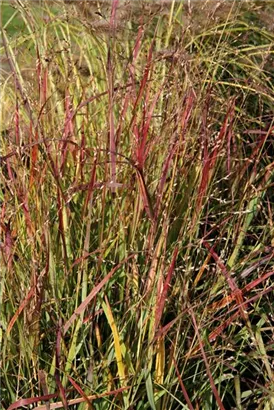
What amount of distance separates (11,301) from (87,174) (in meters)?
0.72

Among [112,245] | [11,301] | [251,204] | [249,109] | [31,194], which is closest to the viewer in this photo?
[11,301]

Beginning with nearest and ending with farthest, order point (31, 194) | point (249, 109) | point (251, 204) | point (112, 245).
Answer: point (112, 245)
point (31, 194)
point (251, 204)
point (249, 109)

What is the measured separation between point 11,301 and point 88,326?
0.72 ft

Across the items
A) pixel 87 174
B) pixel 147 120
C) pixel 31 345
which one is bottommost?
pixel 31 345

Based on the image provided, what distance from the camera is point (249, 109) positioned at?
3.67m

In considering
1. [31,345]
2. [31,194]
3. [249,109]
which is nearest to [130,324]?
[31,345]

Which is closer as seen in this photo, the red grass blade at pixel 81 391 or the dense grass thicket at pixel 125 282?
the red grass blade at pixel 81 391

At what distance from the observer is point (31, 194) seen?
2453 mm

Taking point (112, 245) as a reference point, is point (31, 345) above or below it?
below

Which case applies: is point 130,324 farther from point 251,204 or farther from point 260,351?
point 251,204

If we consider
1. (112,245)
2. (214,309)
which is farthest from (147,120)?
(214,309)

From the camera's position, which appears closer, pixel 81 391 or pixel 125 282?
pixel 81 391

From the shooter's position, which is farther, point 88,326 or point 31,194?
point 31,194

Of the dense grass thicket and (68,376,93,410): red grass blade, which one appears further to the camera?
the dense grass thicket
